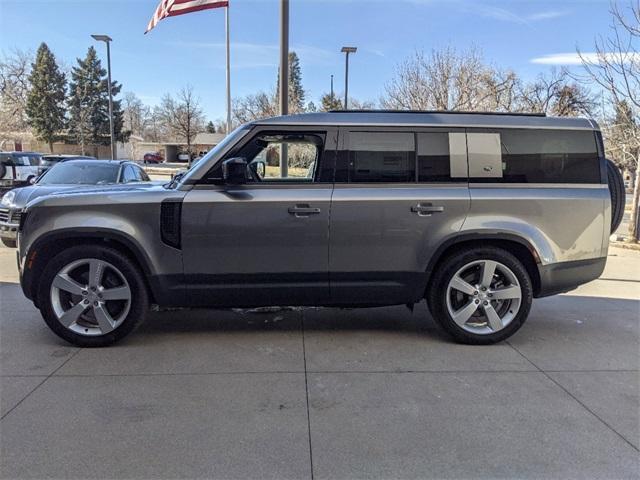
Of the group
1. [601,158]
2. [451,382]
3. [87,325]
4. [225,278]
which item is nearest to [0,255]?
[87,325]

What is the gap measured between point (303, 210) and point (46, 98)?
194ft

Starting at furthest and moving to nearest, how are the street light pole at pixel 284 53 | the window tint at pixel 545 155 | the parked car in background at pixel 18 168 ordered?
the parked car in background at pixel 18 168
the street light pole at pixel 284 53
the window tint at pixel 545 155

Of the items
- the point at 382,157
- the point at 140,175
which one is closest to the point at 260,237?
the point at 382,157

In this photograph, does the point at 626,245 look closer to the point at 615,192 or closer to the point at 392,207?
the point at 615,192

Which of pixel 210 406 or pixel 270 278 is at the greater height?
pixel 270 278

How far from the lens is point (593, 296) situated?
636 cm

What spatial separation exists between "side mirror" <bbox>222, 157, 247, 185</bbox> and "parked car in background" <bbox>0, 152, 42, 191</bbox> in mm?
12568

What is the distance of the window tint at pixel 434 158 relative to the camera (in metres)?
4.38

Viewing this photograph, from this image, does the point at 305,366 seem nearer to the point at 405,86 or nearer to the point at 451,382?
the point at 451,382

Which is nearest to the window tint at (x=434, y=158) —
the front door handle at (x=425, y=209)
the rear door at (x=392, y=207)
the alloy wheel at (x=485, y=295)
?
the rear door at (x=392, y=207)

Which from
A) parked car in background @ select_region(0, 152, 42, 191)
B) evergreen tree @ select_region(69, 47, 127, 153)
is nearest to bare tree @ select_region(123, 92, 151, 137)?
evergreen tree @ select_region(69, 47, 127, 153)

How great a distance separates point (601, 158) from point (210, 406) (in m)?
3.96

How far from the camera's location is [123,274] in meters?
4.20

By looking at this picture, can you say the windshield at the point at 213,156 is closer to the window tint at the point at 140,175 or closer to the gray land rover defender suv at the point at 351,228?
the gray land rover defender suv at the point at 351,228
